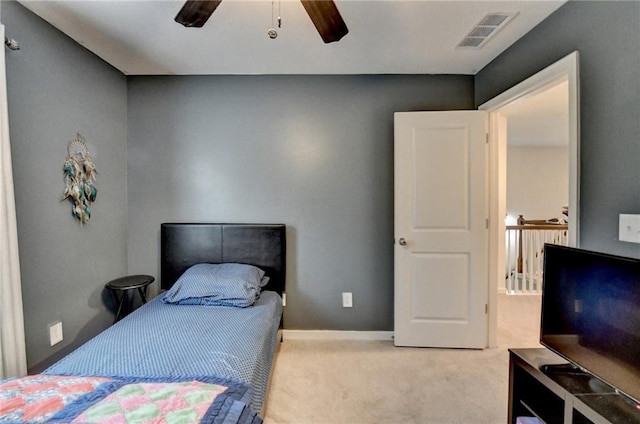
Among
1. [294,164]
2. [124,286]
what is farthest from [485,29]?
[124,286]

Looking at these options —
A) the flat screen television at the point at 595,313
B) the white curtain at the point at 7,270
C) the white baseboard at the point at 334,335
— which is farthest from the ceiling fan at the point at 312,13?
the white baseboard at the point at 334,335

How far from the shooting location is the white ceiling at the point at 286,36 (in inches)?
68.3

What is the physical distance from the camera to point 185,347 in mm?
1583

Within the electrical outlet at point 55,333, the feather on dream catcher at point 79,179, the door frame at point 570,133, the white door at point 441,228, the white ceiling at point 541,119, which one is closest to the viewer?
→ the door frame at point 570,133

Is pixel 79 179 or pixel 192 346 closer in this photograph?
pixel 192 346

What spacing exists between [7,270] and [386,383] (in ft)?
7.50

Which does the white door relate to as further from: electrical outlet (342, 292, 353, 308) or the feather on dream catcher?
the feather on dream catcher

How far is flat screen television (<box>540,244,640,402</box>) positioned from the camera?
3.46 feet

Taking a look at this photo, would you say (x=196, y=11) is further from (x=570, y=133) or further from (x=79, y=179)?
(x=570, y=133)

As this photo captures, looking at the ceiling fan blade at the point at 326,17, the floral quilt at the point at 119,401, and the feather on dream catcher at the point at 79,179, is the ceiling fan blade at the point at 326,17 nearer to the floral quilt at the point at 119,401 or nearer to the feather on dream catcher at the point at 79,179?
the floral quilt at the point at 119,401

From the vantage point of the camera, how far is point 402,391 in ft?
6.58

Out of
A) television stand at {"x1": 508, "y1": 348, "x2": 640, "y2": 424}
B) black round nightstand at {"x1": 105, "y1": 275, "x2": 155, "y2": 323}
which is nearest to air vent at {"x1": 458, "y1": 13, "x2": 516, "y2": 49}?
television stand at {"x1": 508, "y1": 348, "x2": 640, "y2": 424}

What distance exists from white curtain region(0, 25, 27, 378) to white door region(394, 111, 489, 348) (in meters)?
2.45

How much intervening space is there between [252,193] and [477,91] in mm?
2190
